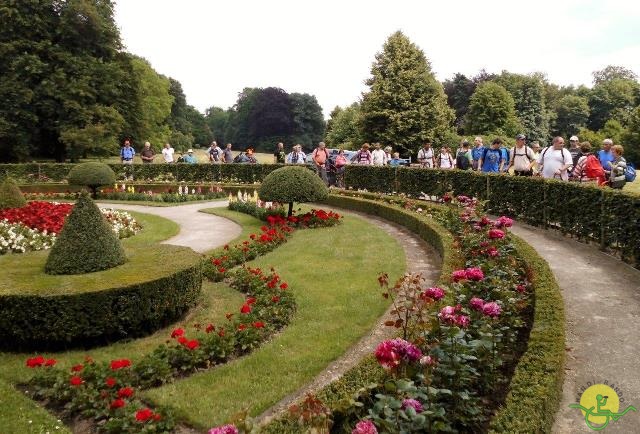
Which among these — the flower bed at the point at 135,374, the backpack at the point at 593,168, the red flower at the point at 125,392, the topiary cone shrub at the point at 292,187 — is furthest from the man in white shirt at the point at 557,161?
the red flower at the point at 125,392

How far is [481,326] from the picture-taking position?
4.25 meters

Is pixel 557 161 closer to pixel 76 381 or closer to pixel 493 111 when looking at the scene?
pixel 76 381

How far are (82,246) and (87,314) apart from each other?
45.2 inches

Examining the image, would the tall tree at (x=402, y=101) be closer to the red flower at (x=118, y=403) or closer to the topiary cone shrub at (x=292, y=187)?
the topiary cone shrub at (x=292, y=187)

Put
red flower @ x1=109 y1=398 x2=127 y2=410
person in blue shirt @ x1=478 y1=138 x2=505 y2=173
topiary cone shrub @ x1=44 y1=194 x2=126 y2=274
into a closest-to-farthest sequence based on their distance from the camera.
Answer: red flower @ x1=109 y1=398 x2=127 y2=410 → topiary cone shrub @ x1=44 y1=194 x2=126 y2=274 → person in blue shirt @ x1=478 y1=138 x2=505 y2=173

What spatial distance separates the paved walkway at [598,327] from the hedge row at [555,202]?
1.36 feet

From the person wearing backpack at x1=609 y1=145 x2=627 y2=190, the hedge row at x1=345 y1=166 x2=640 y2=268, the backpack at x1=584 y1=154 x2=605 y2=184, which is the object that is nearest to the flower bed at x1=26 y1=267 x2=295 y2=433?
the hedge row at x1=345 y1=166 x2=640 y2=268

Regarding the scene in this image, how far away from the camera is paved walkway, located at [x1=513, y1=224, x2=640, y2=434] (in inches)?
152

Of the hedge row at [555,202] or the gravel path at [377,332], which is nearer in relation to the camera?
the gravel path at [377,332]

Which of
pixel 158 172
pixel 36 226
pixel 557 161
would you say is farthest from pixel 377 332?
pixel 158 172

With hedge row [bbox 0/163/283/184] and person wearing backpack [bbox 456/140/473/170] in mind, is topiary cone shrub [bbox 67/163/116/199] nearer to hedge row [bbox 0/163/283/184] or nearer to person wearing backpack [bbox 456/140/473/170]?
hedge row [bbox 0/163/283/184]

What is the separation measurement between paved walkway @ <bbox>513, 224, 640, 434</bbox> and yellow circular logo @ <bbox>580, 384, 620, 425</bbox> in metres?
0.05

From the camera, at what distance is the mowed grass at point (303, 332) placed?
4.57 meters

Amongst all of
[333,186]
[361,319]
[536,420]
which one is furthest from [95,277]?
[333,186]
